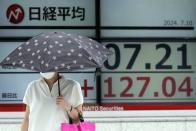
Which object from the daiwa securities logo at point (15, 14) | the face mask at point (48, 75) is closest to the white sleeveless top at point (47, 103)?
the face mask at point (48, 75)

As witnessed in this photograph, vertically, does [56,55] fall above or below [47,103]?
above

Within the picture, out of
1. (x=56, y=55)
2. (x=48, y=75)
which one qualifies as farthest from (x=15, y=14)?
(x=56, y=55)

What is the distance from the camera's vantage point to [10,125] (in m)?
7.55

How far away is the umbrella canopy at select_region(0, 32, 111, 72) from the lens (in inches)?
168

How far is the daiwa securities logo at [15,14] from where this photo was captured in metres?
7.75

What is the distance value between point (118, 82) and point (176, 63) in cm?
86

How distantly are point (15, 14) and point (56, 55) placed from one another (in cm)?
360

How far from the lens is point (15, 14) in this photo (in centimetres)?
775

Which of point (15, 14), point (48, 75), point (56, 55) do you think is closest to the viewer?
point (56, 55)

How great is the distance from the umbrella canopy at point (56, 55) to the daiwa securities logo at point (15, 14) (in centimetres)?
333

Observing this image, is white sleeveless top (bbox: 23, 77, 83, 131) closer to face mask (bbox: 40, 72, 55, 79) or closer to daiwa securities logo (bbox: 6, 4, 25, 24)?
face mask (bbox: 40, 72, 55, 79)

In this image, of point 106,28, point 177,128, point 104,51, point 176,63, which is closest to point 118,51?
point 106,28

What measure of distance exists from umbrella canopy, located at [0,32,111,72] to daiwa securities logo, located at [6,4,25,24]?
3330 mm

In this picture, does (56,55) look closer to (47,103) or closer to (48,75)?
(48,75)
